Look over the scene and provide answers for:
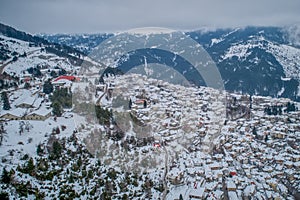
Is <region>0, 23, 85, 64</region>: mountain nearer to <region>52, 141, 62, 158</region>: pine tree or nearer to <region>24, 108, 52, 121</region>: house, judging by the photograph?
<region>24, 108, 52, 121</region>: house

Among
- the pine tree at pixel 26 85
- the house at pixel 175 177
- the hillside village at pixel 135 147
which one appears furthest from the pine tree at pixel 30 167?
the pine tree at pixel 26 85

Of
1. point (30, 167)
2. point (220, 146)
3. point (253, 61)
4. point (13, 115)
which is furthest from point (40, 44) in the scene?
point (253, 61)

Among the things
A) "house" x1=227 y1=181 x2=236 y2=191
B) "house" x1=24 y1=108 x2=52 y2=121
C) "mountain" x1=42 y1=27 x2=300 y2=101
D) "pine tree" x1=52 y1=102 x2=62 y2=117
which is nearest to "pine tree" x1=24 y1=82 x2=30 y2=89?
"house" x1=24 y1=108 x2=52 y2=121

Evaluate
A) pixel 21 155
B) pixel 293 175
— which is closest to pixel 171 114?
pixel 293 175

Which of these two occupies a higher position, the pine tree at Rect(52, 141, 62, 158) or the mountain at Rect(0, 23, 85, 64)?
the mountain at Rect(0, 23, 85, 64)

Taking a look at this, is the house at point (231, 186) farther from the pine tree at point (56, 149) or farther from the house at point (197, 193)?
the pine tree at point (56, 149)

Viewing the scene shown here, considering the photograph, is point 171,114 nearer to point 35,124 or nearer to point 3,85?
point 35,124

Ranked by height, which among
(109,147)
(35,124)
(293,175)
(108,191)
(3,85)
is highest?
(3,85)
